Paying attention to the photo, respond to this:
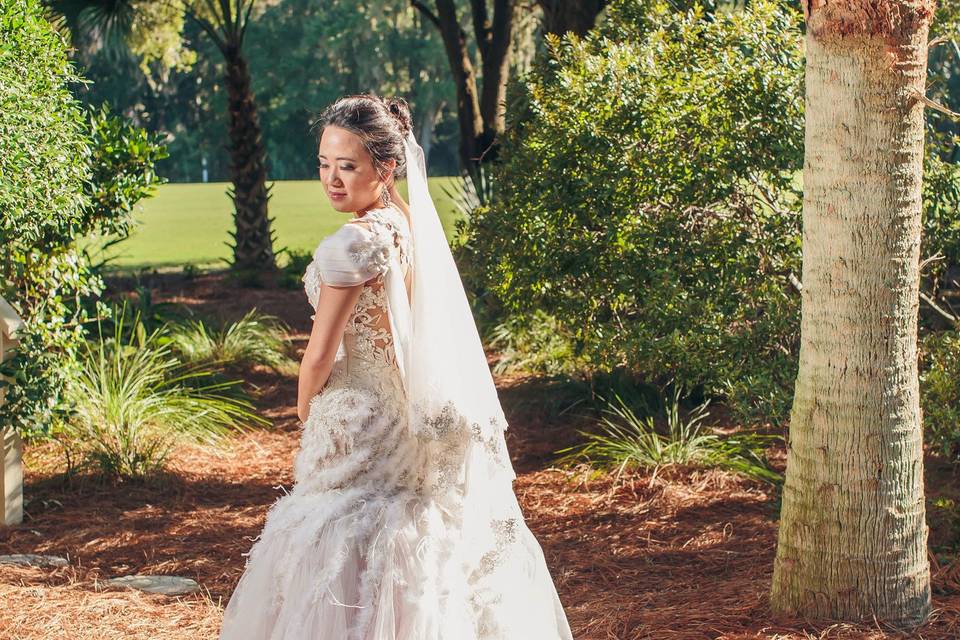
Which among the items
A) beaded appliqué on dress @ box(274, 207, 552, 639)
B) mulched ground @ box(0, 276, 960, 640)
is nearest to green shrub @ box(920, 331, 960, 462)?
mulched ground @ box(0, 276, 960, 640)

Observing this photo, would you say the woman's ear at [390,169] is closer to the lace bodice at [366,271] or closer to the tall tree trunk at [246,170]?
the lace bodice at [366,271]

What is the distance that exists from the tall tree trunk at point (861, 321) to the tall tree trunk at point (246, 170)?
37.0ft

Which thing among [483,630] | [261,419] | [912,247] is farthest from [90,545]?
[912,247]

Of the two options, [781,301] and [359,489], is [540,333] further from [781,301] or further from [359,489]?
[359,489]

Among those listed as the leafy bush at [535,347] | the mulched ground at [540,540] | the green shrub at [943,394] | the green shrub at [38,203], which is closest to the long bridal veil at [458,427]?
the mulched ground at [540,540]

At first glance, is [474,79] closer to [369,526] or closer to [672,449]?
[672,449]

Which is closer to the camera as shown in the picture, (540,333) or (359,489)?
(359,489)

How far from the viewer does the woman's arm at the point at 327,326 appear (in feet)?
9.69

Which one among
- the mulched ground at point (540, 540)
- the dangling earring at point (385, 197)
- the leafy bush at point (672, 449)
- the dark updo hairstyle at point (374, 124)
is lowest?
the mulched ground at point (540, 540)

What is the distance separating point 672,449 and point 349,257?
405cm

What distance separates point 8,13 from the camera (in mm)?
5410

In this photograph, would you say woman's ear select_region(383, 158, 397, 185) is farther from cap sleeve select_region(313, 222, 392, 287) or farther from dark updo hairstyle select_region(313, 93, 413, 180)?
cap sleeve select_region(313, 222, 392, 287)

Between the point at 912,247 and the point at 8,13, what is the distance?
171 inches

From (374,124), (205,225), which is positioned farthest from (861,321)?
(205,225)
